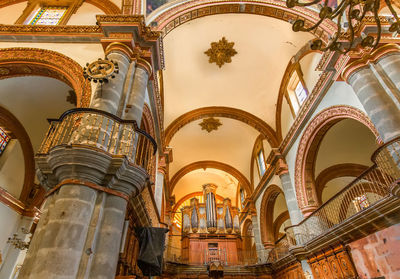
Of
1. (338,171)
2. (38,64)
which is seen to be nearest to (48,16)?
(38,64)

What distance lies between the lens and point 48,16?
9125mm

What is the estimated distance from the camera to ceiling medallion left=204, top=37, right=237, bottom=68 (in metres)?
11.8

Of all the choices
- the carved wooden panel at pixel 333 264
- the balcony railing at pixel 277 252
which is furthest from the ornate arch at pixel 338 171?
the carved wooden panel at pixel 333 264

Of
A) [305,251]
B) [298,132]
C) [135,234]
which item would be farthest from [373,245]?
[135,234]

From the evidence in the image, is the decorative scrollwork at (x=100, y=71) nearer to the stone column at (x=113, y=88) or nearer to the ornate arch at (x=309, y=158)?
the stone column at (x=113, y=88)

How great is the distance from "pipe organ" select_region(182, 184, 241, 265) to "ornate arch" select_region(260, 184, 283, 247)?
2.49 m

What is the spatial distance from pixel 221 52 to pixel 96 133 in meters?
9.00

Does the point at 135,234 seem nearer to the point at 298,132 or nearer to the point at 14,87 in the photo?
the point at 14,87

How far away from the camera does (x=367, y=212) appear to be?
648cm

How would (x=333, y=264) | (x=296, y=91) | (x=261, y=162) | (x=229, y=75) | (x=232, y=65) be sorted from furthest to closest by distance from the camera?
1. (x=261, y=162)
2. (x=229, y=75)
3. (x=232, y=65)
4. (x=296, y=91)
5. (x=333, y=264)

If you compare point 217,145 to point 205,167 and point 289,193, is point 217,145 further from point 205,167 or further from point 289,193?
point 289,193

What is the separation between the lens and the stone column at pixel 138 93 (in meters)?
5.78

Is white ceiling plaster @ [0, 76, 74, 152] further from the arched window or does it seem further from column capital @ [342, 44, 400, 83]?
the arched window

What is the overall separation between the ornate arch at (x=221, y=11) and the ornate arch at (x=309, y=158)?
10.6 feet
